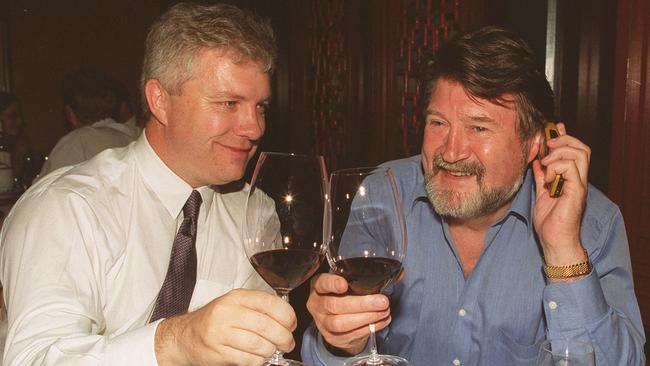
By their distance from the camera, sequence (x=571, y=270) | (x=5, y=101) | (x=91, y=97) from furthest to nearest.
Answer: (x=5, y=101)
(x=91, y=97)
(x=571, y=270)

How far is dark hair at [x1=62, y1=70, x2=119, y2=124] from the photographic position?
436cm

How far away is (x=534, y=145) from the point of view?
183cm

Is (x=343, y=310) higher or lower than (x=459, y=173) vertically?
lower

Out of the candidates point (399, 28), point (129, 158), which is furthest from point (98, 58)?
point (129, 158)

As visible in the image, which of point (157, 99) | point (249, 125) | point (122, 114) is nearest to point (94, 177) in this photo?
point (157, 99)

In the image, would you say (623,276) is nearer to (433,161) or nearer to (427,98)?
(433,161)

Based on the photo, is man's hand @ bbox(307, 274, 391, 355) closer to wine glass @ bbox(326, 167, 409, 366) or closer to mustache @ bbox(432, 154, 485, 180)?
wine glass @ bbox(326, 167, 409, 366)

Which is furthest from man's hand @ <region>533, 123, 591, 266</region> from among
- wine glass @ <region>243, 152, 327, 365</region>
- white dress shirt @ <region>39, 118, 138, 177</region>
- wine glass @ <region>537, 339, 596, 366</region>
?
white dress shirt @ <region>39, 118, 138, 177</region>

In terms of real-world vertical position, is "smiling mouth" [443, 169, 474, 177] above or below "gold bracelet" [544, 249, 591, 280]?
above

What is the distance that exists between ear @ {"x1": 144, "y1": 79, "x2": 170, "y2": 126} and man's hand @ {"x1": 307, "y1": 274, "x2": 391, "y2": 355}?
85 cm

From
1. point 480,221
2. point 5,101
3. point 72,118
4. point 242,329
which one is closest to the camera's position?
point 242,329

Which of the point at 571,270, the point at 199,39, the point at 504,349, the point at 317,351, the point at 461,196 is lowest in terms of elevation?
the point at 504,349

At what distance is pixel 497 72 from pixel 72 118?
365 cm

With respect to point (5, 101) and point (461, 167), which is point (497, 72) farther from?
point (5, 101)
